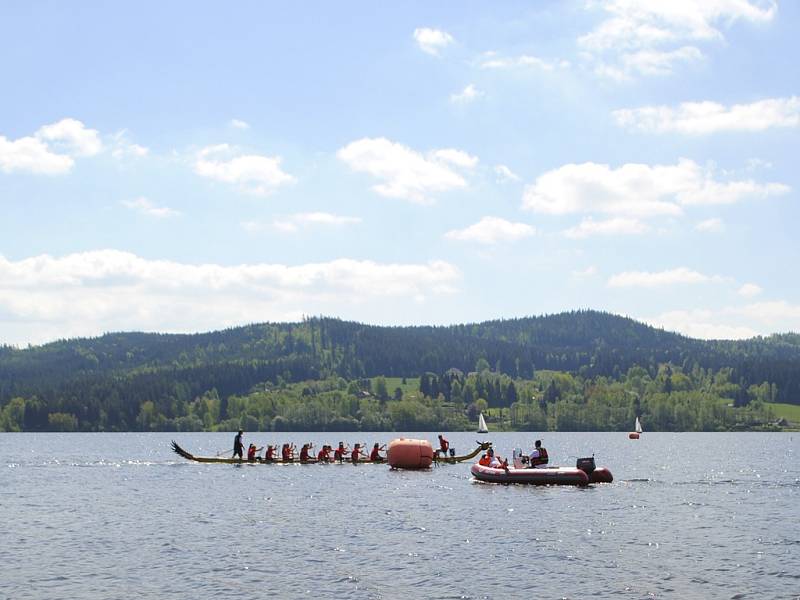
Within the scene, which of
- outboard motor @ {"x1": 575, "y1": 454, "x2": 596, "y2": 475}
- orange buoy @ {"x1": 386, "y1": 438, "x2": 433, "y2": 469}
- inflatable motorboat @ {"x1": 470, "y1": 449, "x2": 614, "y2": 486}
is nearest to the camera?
inflatable motorboat @ {"x1": 470, "y1": 449, "x2": 614, "y2": 486}

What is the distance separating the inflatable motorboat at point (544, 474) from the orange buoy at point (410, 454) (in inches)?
482

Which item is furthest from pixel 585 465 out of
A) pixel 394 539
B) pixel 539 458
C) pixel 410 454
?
pixel 394 539

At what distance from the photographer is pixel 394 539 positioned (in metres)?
48.6

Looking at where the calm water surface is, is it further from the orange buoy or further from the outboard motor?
the orange buoy

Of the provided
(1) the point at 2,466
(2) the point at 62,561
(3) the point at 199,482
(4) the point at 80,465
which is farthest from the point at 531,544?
(1) the point at 2,466

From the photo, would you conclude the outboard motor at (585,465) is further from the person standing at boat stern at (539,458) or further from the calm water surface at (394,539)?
the person standing at boat stern at (539,458)

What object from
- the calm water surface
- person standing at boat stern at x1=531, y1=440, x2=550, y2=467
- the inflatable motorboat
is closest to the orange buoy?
the calm water surface

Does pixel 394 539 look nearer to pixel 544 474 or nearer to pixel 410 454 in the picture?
pixel 544 474

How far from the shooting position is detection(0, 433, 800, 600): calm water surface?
1446 inches

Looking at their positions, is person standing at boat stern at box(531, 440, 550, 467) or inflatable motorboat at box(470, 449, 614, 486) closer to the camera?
inflatable motorboat at box(470, 449, 614, 486)

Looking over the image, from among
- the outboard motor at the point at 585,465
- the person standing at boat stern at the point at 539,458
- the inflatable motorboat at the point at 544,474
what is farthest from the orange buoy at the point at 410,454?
the outboard motor at the point at 585,465

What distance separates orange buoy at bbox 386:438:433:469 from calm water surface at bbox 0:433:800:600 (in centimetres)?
375

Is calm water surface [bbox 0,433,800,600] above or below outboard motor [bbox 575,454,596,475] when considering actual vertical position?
below

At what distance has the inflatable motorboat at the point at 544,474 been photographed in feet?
240
